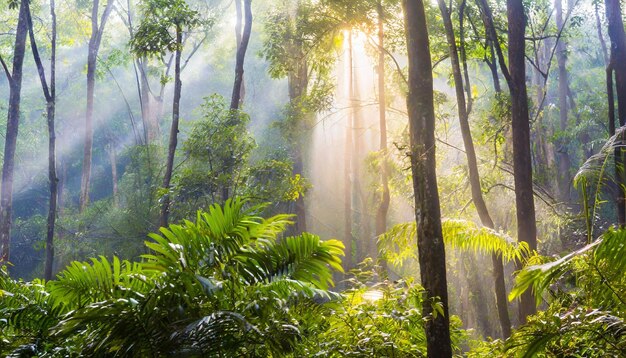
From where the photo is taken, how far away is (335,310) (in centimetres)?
584

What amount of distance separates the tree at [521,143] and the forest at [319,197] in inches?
1.4

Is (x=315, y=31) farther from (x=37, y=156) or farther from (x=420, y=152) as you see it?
(x=37, y=156)

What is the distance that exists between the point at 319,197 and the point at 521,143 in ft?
74.4

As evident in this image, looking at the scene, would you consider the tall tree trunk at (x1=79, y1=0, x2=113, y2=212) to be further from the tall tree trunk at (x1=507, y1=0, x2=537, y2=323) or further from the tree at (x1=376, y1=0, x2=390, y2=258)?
the tall tree trunk at (x1=507, y1=0, x2=537, y2=323)

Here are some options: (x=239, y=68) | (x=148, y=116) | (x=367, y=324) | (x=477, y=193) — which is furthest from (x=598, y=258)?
(x=148, y=116)

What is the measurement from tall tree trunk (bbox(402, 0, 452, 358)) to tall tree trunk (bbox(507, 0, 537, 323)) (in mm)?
4936

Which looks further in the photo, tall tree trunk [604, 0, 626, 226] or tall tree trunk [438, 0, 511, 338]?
tall tree trunk [438, 0, 511, 338]

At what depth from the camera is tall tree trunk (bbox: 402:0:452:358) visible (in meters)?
6.67

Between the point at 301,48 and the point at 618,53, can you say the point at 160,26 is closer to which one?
Result: the point at 301,48

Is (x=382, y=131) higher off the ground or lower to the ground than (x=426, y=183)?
higher

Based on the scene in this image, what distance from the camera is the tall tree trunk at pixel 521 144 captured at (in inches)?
468

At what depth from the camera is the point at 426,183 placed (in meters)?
7.09

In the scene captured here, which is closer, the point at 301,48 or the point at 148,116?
the point at 301,48

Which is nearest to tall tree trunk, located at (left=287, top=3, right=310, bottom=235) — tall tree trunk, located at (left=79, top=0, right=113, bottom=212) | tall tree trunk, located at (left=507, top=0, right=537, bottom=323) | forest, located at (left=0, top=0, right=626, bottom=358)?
forest, located at (left=0, top=0, right=626, bottom=358)
